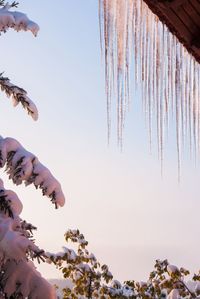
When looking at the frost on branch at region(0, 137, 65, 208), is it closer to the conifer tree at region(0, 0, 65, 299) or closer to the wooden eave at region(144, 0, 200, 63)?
the conifer tree at region(0, 0, 65, 299)

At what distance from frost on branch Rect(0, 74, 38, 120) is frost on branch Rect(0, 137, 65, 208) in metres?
1.35

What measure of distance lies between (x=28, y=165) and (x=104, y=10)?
5.21ft

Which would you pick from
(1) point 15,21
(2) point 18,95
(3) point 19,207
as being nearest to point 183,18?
(3) point 19,207

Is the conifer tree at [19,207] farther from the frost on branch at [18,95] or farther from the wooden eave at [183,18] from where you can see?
the wooden eave at [183,18]

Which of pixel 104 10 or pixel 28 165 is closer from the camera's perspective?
pixel 104 10

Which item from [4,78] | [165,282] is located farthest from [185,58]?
[165,282]

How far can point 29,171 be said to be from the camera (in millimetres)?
3670

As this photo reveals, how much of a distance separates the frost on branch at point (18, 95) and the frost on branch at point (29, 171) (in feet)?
4.43

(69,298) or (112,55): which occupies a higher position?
(69,298)

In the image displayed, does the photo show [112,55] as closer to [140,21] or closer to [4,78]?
[140,21]

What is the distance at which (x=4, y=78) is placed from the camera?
4.96 meters

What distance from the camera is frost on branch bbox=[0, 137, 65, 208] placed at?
12.0 ft

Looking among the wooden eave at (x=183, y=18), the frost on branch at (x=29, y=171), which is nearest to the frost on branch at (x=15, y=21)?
the frost on branch at (x=29, y=171)

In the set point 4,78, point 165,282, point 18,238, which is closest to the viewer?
point 18,238
